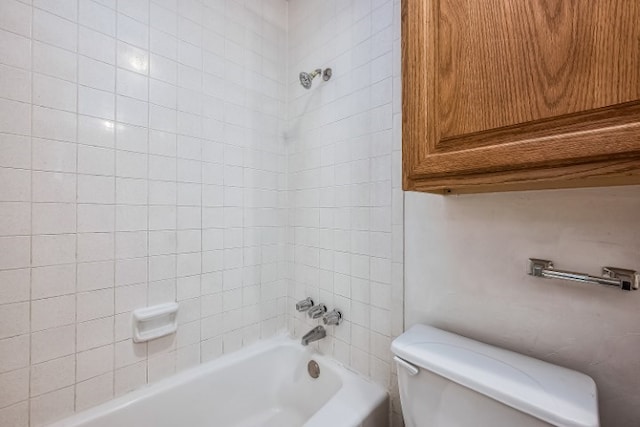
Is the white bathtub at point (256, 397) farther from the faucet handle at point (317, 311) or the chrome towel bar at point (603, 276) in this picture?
the chrome towel bar at point (603, 276)

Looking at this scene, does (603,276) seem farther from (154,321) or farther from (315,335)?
(154,321)

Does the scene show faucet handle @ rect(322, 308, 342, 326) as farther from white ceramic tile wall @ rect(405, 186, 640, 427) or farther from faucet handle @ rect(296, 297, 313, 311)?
white ceramic tile wall @ rect(405, 186, 640, 427)

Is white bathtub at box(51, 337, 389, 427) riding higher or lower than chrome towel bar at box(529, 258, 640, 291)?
lower

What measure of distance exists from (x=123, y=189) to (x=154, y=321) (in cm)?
59

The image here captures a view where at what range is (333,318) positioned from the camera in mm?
1288

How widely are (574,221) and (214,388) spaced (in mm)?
1561

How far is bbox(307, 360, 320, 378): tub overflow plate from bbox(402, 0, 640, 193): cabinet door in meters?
1.11

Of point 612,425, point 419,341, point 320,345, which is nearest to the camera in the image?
point 612,425

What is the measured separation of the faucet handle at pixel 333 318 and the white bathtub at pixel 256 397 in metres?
0.22

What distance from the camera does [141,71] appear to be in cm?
111

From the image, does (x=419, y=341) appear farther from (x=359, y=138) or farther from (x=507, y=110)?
(x=359, y=138)

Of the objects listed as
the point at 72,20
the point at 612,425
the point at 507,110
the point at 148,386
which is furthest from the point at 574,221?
the point at 72,20

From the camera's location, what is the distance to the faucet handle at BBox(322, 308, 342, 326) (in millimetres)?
1285

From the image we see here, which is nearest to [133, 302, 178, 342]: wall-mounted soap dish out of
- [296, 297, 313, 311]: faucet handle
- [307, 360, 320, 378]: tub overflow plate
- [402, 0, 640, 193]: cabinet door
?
[296, 297, 313, 311]: faucet handle
